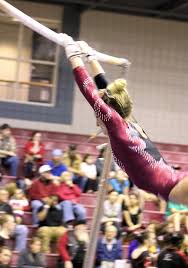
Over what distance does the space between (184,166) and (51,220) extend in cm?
461

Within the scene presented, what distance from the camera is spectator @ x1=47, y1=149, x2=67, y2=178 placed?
38.0 feet

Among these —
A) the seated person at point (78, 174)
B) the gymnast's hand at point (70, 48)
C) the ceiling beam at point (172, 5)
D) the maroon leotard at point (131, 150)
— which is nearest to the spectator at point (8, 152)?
the seated person at point (78, 174)

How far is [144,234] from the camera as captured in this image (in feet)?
31.5

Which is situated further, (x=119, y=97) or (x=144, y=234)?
(x=144, y=234)

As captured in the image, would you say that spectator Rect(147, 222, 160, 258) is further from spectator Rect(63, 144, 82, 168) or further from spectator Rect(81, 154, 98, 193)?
spectator Rect(63, 144, 82, 168)

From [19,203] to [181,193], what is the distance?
794 centimetres

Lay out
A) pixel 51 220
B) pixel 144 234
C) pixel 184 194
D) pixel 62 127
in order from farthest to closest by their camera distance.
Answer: pixel 62 127
pixel 51 220
pixel 144 234
pixel 184 194

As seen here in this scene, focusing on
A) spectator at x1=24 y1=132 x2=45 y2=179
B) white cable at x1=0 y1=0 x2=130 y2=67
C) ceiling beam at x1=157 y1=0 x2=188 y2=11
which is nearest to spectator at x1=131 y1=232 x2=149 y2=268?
spectator at x1=24 y1=132 x2=45 y2=179

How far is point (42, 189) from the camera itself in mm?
10914

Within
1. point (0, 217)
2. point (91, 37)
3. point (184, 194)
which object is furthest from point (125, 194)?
point (184, 194)

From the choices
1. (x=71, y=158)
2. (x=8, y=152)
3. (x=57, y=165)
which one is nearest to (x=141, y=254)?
(x=57, y=165)

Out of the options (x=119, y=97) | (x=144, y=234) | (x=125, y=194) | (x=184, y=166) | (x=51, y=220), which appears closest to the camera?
(x=119, y=97)

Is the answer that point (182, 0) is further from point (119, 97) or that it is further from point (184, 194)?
point (184, 194)

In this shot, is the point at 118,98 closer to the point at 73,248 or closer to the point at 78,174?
the point at 73,248
